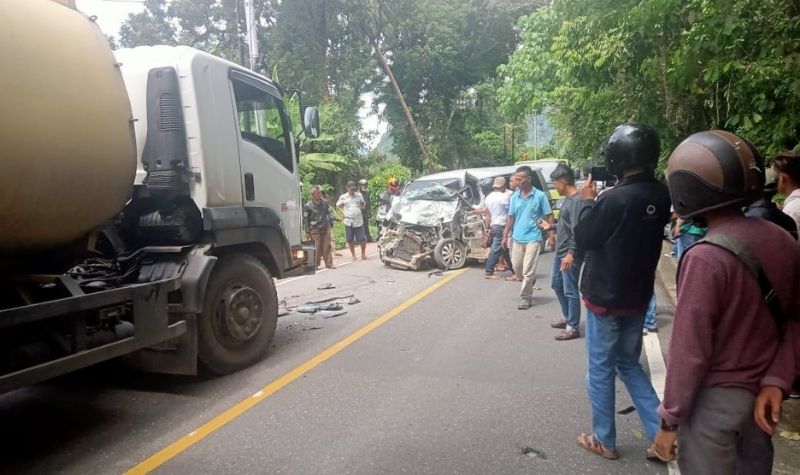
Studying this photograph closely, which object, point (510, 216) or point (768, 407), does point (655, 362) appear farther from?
point (768, 407)

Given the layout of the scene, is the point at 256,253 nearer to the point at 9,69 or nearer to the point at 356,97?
the point at 9,69

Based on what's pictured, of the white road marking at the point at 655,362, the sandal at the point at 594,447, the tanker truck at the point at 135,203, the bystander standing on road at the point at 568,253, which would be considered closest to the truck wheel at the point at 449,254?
the bystander standing on road at the point at 568,253

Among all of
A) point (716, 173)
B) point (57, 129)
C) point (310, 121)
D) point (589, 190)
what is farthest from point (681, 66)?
point (57, 129)

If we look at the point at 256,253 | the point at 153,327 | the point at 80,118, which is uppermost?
the point at 80,118

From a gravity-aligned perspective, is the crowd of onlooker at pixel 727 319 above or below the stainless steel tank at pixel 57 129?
below

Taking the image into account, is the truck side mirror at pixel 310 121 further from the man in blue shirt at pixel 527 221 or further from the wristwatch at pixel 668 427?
the wristwatch at pixel 668 427

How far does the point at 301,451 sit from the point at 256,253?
2530 mm

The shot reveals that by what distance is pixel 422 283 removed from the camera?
9133mm

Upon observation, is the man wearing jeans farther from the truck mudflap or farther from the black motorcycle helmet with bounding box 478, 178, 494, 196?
the black motorcycle helmet with bounding box 478, 178, 494, 196

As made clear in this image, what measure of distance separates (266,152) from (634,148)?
143 inches

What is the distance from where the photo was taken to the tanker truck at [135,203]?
305 cm

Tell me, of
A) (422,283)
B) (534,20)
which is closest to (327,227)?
(422,283)

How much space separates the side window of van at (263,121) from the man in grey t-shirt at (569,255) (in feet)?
9.05

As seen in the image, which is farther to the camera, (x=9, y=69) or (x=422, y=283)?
(x=422, y=283)
